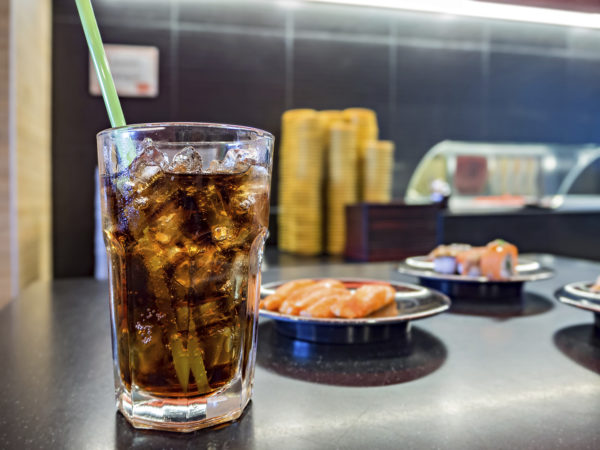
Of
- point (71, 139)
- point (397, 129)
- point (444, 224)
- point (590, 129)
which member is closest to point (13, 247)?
point (71, 139)

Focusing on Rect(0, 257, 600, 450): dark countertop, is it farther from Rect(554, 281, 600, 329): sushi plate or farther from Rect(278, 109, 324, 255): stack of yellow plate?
Rect(278, 109, 324, 255): stack of yellow plate

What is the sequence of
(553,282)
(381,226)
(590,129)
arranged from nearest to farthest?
(553,282) < (381,226) < (590,129)

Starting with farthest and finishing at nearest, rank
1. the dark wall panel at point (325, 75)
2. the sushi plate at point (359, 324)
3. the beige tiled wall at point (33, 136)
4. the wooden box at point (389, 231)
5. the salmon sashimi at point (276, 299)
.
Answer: the dark wall panel at point (325, 75)
the wooden box at point (389, 231)
the beige tiled wall at point (33, 136)
the salmon sashimi at point (276, 299)
the sushi plate at point (359, 324)

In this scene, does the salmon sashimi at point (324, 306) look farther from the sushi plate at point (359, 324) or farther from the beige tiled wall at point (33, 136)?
the beige tiled wall at point (33, 136)

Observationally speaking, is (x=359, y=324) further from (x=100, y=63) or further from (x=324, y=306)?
(x=100, y=63)

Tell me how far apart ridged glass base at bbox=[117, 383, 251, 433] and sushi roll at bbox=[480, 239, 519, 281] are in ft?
2.42

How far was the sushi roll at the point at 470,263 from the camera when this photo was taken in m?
1.11

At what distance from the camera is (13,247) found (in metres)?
2.33

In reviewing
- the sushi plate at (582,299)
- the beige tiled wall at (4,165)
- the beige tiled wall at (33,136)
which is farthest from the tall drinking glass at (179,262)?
the beige tiled wall at (33,136)

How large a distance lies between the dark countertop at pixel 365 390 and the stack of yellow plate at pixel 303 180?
7.13 ft

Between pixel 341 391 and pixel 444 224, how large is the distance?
314cm

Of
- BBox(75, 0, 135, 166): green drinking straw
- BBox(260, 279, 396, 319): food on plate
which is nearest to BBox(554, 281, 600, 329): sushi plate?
BBox(260, 279, 396, 319): food on plate

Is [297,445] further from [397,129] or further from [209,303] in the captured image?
[397,129]

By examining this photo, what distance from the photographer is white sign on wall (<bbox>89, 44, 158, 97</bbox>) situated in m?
3.64
